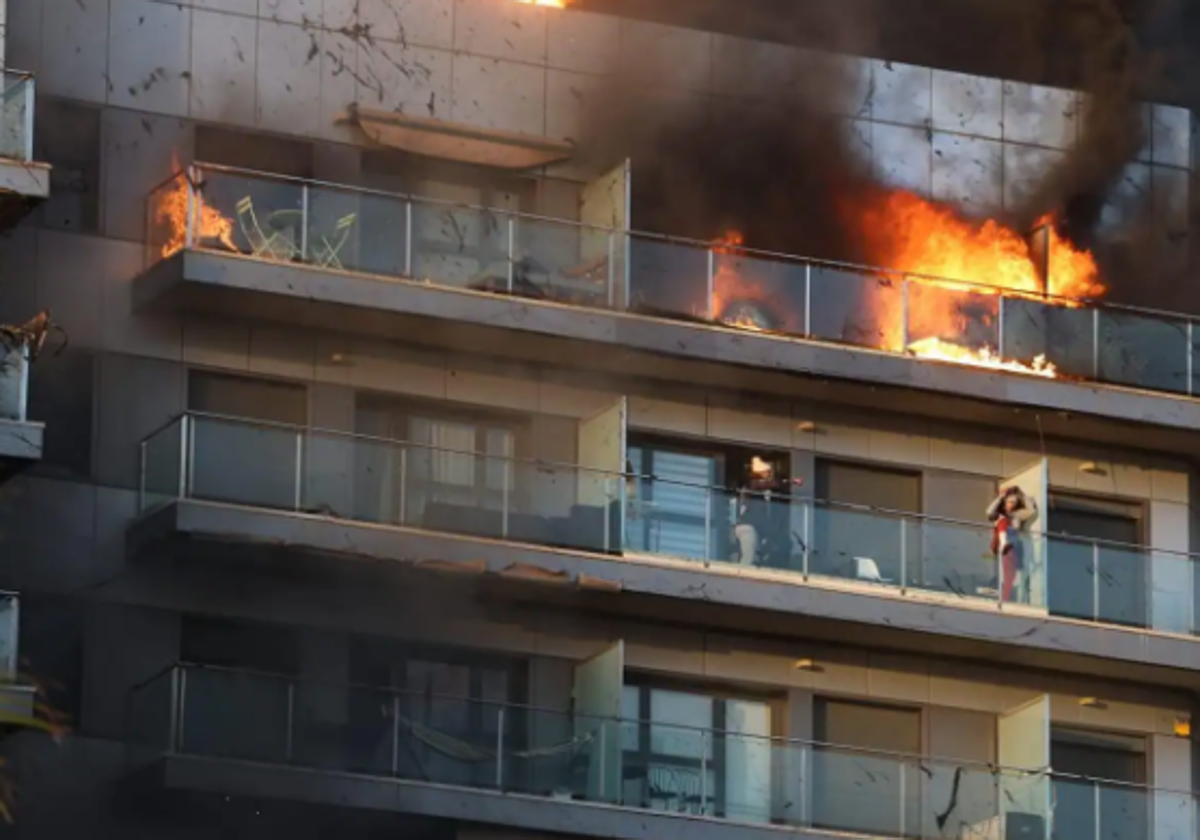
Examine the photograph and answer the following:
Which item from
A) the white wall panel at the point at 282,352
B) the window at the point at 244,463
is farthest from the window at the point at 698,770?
the white wall panel at the point at 282,352

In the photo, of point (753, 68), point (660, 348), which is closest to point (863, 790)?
point (660, 348)

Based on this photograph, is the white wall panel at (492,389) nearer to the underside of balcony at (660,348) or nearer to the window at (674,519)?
the underside of balcony at (660,348)

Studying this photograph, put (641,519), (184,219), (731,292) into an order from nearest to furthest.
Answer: (184,219) → (641,519) → (731,292)

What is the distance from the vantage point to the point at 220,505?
25703 millimetres

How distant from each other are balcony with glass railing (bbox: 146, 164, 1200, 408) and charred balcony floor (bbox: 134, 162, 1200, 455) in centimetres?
2

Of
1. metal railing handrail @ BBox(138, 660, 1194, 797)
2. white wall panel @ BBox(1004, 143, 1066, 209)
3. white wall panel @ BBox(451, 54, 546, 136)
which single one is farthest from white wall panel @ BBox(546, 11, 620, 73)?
metal railing handrail @ BBox(138, 660, 1194, 797)

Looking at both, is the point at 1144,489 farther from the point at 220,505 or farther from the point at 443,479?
the point at 220,505

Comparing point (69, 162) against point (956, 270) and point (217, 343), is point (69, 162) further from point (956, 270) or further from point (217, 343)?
point (956, 270)

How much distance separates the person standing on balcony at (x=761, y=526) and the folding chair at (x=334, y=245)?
477cm

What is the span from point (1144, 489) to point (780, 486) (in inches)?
177

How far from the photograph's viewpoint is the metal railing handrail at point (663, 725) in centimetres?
2517

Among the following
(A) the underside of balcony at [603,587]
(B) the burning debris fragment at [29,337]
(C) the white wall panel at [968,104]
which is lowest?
(A) the underside of balcony at [603,587]

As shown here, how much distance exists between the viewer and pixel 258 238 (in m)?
26.5

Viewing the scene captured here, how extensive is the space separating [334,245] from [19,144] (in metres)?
3.42
